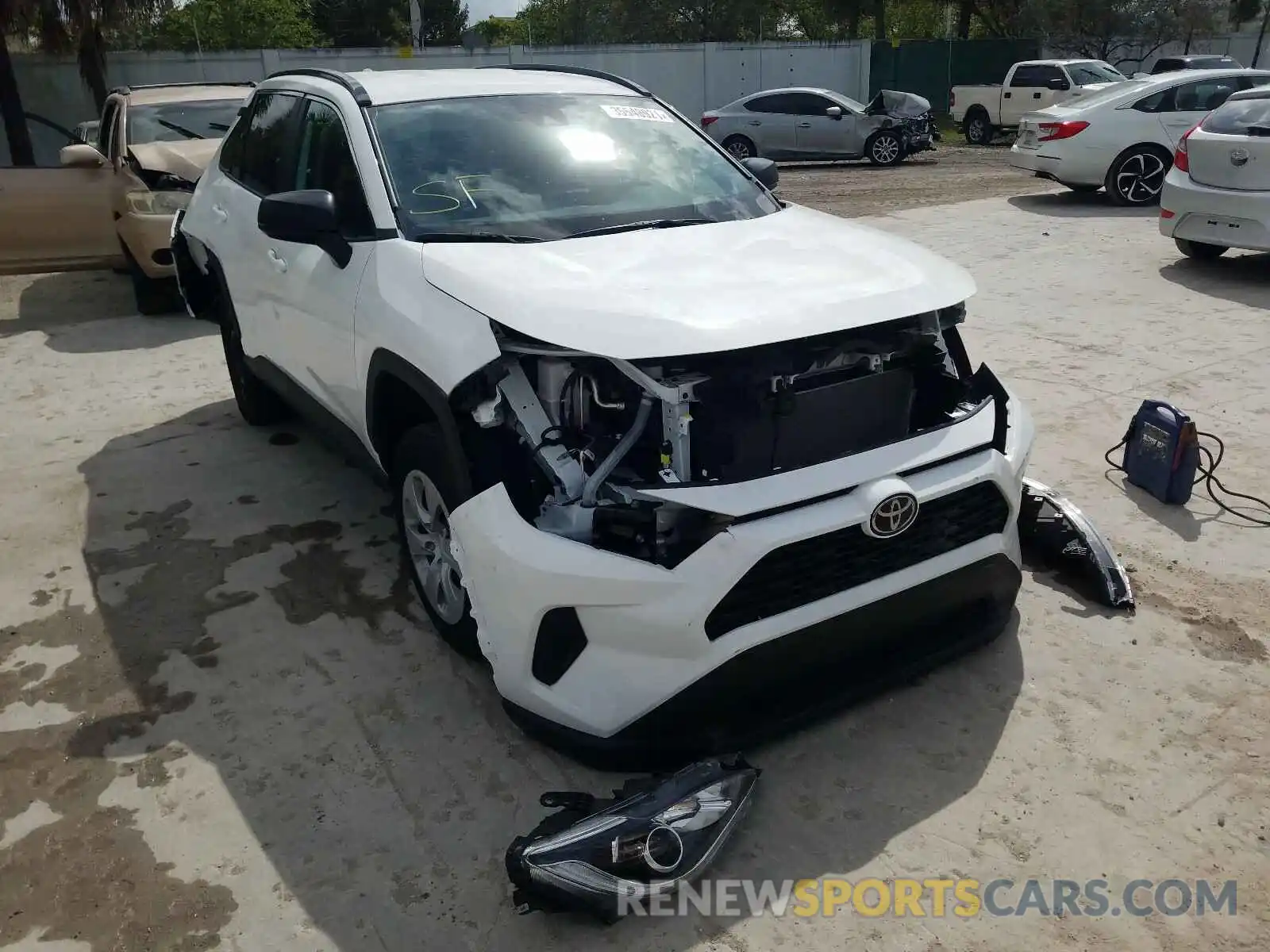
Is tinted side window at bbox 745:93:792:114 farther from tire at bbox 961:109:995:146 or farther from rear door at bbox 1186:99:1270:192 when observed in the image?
rear door at bbox 1186:99:1270:192

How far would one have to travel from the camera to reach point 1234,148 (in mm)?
8133

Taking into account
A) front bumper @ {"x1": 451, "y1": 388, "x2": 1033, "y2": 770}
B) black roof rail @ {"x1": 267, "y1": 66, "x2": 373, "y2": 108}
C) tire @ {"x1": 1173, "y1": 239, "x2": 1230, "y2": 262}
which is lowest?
tire @ {"x1": 1173, "y1": 239, "x2": 1230, "y2": 262}

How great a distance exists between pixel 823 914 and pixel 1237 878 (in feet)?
3.39

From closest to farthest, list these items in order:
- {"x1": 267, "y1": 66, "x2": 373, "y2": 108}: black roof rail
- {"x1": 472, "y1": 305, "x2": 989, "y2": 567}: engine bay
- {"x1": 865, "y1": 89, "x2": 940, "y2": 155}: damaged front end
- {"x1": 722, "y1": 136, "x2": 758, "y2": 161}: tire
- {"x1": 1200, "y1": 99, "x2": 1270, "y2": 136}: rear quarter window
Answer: {"x1": 472, "y1": 305, "x2": 989, "y2": 567}: engine bay, {"x1": 267, "y1": 66, "x2": 373, "y2": 108}: black roof rail, {"x1": 1200, "y1": 99, "x2": 1270, "y2": 136}: rear quarter window, {"x1": 865, "y1": 89, "x2": 940, "y2": 155}: damaged front end, {"x1": 722, "y1": 136, "x2": 758, "y2": 161}: tire

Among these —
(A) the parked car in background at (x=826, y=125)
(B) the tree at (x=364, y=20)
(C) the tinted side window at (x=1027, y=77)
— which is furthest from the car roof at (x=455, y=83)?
(B) the tree at (x=364, y=20)

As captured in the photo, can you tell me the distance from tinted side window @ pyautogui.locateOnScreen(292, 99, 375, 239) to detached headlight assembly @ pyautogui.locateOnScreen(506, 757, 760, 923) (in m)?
2.04

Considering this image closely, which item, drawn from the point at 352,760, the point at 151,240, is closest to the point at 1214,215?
the point at 352,760

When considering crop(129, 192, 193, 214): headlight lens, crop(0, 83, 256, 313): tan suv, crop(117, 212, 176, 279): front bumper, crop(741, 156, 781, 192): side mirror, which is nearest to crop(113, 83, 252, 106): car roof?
crop(0, 83, 256, 313): tan suv

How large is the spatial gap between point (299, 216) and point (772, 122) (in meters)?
16.7

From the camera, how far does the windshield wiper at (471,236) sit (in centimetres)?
333

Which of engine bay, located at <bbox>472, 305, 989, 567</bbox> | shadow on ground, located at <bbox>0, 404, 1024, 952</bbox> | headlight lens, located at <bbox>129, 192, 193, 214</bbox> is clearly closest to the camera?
shadow on ground, located at <bbox>0, 404, 1024, 952</bbox>

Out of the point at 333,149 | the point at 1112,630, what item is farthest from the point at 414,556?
the point at 1112,630

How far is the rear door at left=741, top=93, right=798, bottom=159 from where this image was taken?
18.6 meters

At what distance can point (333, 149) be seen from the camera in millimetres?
3934
